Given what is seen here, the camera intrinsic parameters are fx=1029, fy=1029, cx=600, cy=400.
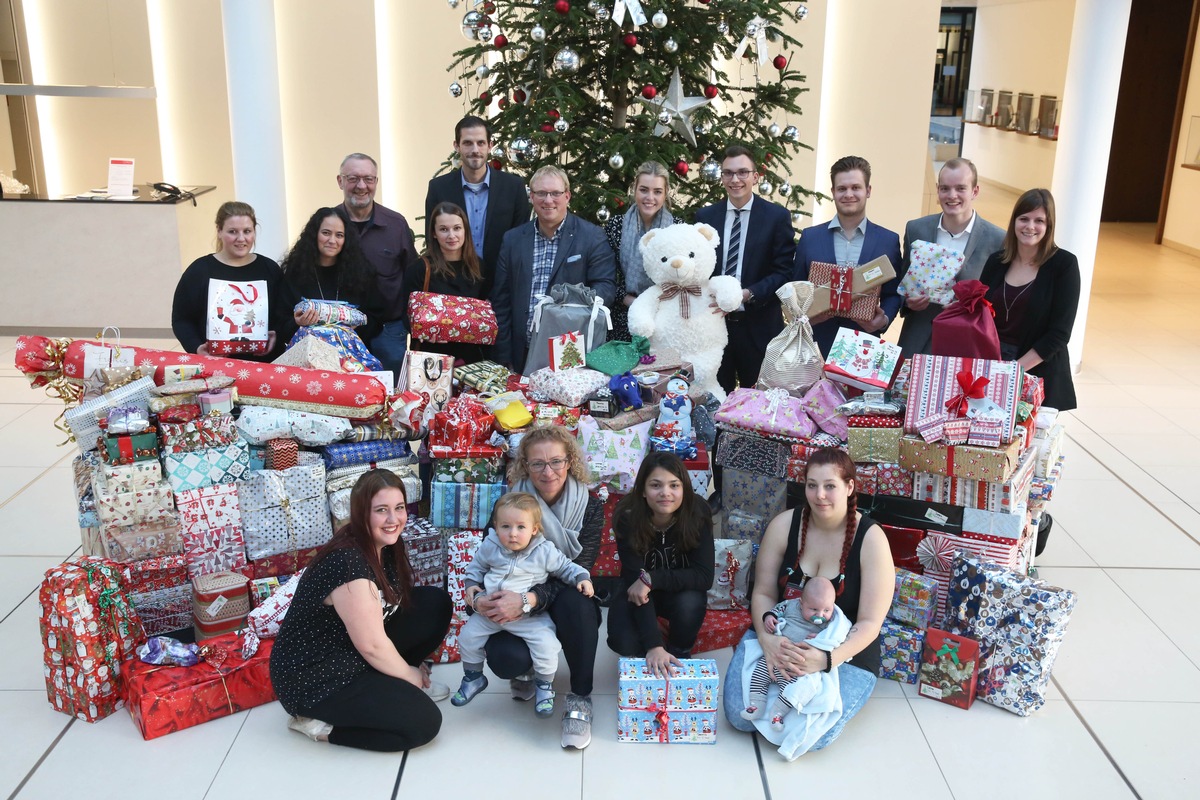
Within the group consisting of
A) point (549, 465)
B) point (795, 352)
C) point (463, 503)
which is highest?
point (795, 352)

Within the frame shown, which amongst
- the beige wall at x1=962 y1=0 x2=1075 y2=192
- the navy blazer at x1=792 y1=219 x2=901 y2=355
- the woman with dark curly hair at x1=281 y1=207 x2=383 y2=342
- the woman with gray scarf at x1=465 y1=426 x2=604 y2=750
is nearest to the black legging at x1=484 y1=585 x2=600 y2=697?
the woman with gray scarf at x1=465 y1=426 x2=604 y2=750

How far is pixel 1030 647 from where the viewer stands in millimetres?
3271

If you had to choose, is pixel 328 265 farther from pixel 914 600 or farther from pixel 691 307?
pixel 914 600

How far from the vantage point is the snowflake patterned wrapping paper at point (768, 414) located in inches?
153

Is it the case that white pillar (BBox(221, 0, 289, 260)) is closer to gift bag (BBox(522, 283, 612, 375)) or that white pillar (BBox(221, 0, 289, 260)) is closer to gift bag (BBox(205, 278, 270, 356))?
gift bag (BBox(205, 278, 270, 356))

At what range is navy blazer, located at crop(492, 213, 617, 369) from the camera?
4.54 metres

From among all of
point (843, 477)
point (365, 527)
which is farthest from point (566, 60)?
point (365, 527)

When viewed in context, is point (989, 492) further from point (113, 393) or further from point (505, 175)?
point (113, 393)

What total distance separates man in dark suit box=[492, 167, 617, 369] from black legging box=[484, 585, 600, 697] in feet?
5.28

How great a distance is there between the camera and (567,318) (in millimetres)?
4371

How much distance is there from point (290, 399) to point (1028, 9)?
48.1 ft

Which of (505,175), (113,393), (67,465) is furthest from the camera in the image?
(67,465)

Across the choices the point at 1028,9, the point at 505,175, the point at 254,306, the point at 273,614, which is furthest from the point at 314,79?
the point at 1028,9

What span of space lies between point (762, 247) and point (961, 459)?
148 cm
